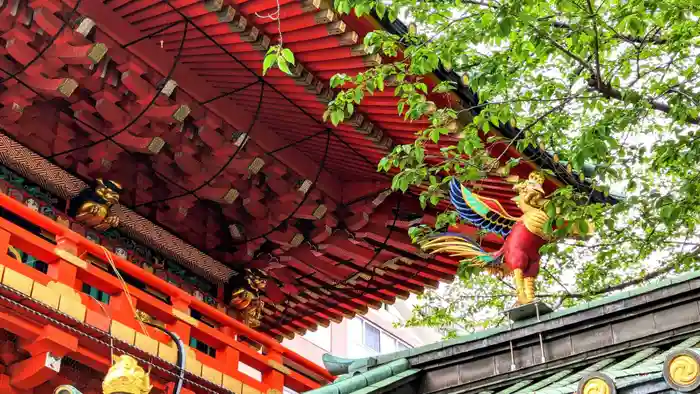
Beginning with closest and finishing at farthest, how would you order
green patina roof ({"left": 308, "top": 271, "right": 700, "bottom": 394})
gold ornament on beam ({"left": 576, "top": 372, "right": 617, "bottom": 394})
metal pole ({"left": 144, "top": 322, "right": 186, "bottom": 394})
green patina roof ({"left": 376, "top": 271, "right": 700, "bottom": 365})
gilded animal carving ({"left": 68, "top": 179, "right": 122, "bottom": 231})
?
gold ornament on beam ({"left": 576, "top": 372, "right": 617, "bottom": 394}) → green patina roof ({"left": 308, "top": 271, "right": 700, "bottom": 394}) → green patina roof ({"left": 376, "top": 271, "right": 700, "bottom": 365}) → metal pole ({"left": 144, "top": 322, "right": 186, "bottom": 394}) → gilded animal carving ({"left": 68, "top": 179, "right": 122, "bottom": 231})

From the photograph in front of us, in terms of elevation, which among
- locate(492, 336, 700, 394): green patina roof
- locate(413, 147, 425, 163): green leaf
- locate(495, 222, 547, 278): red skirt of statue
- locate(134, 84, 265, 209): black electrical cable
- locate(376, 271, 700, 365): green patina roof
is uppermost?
locate(134, 84, 265, 209): black electrical cable

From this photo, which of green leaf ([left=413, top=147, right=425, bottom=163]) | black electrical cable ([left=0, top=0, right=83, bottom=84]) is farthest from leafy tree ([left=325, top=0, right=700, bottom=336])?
black electrical cable ([left=0, top=0, right=83, bottom=84])

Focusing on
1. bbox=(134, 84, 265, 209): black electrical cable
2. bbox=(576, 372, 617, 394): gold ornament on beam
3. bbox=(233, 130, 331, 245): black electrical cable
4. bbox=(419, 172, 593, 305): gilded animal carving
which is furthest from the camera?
bbox=(233, 130, 331, 245): black electrical cable

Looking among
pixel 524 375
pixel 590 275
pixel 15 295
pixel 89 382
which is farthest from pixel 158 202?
pixel 590 275

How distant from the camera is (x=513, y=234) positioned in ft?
22.5

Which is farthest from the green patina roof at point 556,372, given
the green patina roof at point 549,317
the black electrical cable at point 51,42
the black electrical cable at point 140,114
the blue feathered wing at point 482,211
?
the black electrical cable at point 51,42

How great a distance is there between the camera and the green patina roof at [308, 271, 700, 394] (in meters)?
→ 4.50

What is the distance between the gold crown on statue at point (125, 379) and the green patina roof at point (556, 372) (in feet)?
4.74

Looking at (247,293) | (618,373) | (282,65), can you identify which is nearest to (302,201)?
(247,293)

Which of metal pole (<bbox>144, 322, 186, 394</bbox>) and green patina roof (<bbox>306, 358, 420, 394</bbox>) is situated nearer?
green patina roof (<bbox>306, 358, 420, 394</bbox>)

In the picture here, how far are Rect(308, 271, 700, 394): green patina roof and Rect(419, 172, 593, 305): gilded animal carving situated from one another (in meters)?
0.93

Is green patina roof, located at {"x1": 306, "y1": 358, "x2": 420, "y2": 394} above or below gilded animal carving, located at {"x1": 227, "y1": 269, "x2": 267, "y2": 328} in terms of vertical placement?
below

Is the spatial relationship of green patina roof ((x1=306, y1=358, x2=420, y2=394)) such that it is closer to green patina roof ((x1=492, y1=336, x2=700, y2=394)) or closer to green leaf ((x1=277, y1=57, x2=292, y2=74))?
green patina roof ((x1=492, y1=336, x2=700, y2=394))

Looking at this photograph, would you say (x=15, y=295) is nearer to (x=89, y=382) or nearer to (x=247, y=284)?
(x=89, y=382)
